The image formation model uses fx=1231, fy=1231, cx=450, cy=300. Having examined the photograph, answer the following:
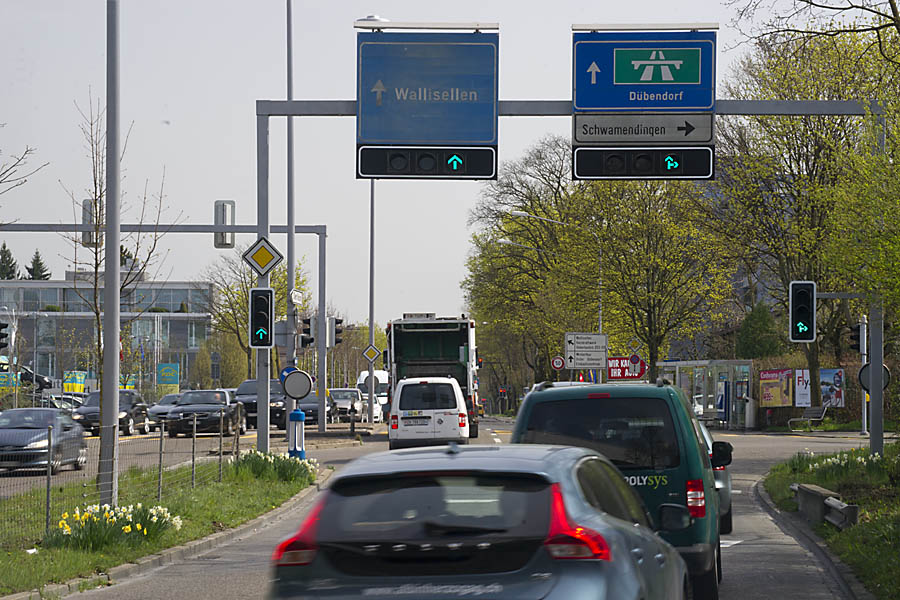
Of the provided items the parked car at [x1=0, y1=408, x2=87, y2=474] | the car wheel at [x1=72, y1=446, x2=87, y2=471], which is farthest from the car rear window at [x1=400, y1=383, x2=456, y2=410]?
the car wheel at [x1=72, y1=446, x2=87, y2=471]

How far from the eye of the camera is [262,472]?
21.4 metres

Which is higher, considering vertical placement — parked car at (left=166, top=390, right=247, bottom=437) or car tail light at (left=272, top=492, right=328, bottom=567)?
car tail light at (left=272, top=492, right=328, bottom=567)

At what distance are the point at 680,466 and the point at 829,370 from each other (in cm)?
3841

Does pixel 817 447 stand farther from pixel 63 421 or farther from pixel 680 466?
pixel 680 466

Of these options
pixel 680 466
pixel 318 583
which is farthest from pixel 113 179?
pixel 318 583

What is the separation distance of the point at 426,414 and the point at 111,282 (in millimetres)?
16682

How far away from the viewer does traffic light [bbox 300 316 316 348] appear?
23977mm

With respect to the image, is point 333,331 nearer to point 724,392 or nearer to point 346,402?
point 724,392

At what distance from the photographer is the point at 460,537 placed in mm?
5117

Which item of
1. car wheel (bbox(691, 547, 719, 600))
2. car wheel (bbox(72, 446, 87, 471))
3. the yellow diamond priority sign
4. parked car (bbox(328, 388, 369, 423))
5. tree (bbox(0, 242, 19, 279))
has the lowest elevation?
parked car (bbox(328, 388, 369, 423))

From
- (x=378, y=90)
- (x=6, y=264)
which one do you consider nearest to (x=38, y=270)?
(x=6, y=264)

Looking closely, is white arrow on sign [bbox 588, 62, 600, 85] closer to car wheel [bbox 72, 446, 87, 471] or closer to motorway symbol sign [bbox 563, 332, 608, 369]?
car wheel [bbox 72, 446, 87, 471]

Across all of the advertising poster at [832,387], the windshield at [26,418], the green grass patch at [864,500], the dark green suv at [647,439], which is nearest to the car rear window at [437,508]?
the dark green suv at [647,439]

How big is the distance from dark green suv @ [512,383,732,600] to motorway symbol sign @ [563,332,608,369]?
32620 mm
